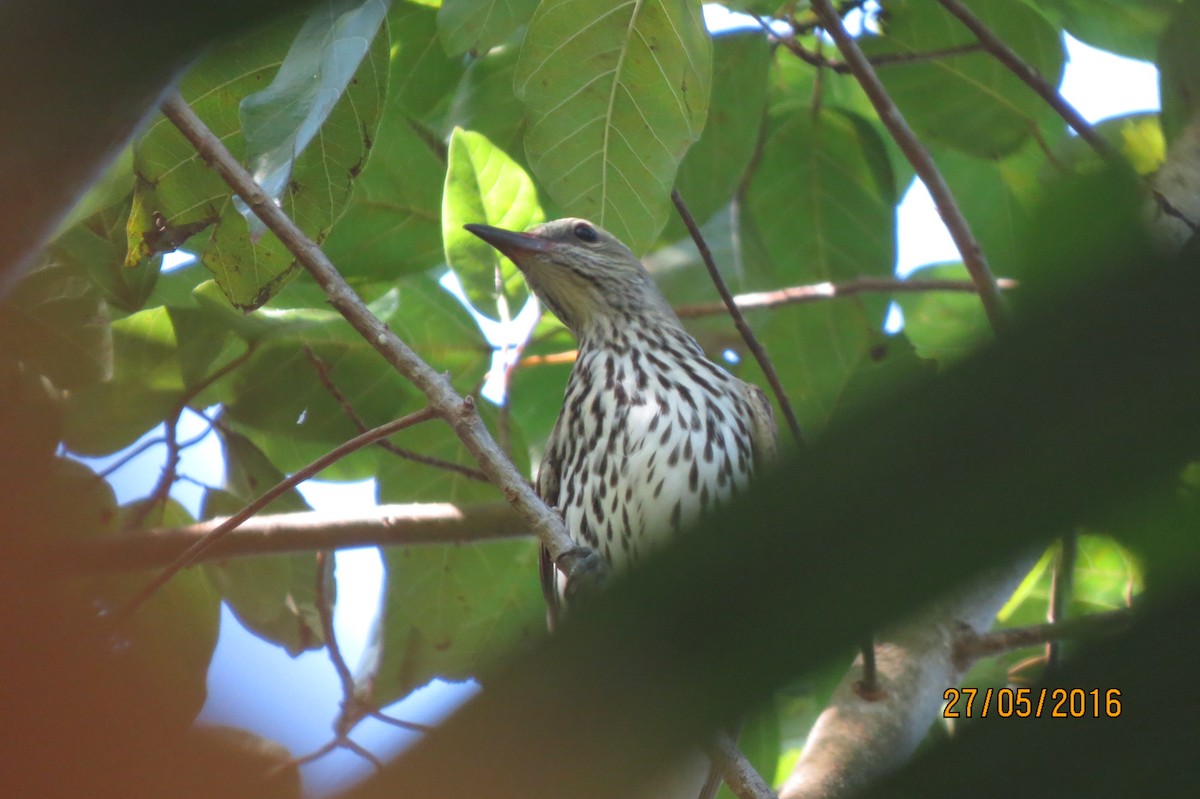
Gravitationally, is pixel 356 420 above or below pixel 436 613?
above

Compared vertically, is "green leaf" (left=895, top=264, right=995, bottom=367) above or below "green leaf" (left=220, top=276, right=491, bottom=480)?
below

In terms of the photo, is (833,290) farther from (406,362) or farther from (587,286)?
(406,362)

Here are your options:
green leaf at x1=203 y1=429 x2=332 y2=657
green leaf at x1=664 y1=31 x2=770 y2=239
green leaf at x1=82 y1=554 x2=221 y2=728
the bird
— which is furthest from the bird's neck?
green leaf at x1=82 y1=554 x2=221 y2=728

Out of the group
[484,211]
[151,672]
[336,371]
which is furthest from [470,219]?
[151,672]

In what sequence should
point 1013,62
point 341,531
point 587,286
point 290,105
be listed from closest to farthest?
point 290,105, point 341,531, point 1013,62, point 587,286

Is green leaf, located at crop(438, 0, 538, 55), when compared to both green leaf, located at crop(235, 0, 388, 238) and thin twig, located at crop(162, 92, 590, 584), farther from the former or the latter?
thin twig, located at crop(162, 92, 590, 584)

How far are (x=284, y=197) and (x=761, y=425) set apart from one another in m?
1.65

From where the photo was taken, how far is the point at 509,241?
365 centimetres

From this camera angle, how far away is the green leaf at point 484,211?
349 centimetres

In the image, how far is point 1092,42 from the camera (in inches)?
149

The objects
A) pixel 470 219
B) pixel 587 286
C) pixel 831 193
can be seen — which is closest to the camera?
pixel 470 219

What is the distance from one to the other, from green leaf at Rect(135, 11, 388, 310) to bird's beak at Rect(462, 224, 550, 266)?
2.39ft

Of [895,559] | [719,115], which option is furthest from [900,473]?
[719,115]

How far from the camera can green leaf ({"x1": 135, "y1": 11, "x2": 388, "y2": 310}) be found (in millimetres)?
2807
